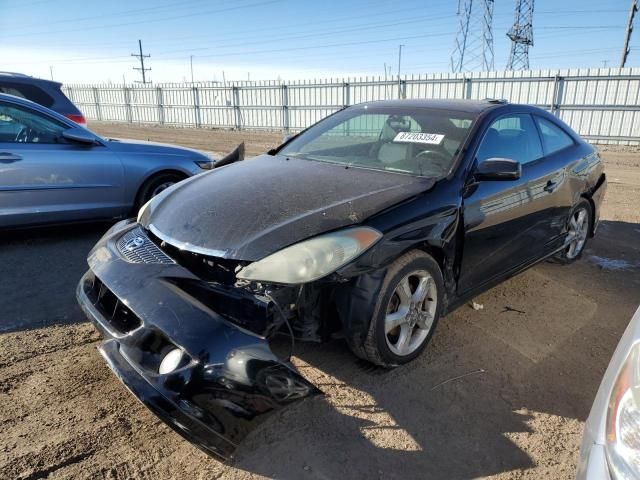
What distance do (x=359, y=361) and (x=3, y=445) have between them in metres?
1.84

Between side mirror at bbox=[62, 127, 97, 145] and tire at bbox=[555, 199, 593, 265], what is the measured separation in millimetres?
4841

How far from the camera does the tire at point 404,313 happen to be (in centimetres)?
255

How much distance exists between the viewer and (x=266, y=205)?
271 cm

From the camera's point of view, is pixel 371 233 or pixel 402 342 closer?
pixel 371 233

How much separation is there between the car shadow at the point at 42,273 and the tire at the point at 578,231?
14.2 ft

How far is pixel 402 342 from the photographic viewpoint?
282cm

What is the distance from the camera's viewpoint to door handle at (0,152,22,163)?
14.7 feet

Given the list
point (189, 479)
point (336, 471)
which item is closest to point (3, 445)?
point (189, 479)

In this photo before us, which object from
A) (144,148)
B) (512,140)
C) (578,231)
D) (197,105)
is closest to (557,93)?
(578,231)

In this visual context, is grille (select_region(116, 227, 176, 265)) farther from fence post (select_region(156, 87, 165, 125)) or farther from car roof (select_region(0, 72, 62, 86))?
fence post (select_region(156, 87, 165, 125))

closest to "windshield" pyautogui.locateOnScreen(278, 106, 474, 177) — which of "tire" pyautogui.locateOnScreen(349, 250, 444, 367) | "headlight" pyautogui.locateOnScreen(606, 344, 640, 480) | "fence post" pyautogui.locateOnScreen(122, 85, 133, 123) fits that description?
"tire" pyautogui.locateOnScreen(349, 250, 444, 367)

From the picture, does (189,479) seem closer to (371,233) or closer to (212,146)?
(371,233)

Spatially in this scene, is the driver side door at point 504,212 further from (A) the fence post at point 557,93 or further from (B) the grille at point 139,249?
(A) the fence post at point 557,93

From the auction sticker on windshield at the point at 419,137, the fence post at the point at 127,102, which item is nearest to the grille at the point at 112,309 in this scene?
the auction sticker on windshield at the point at 419,137
